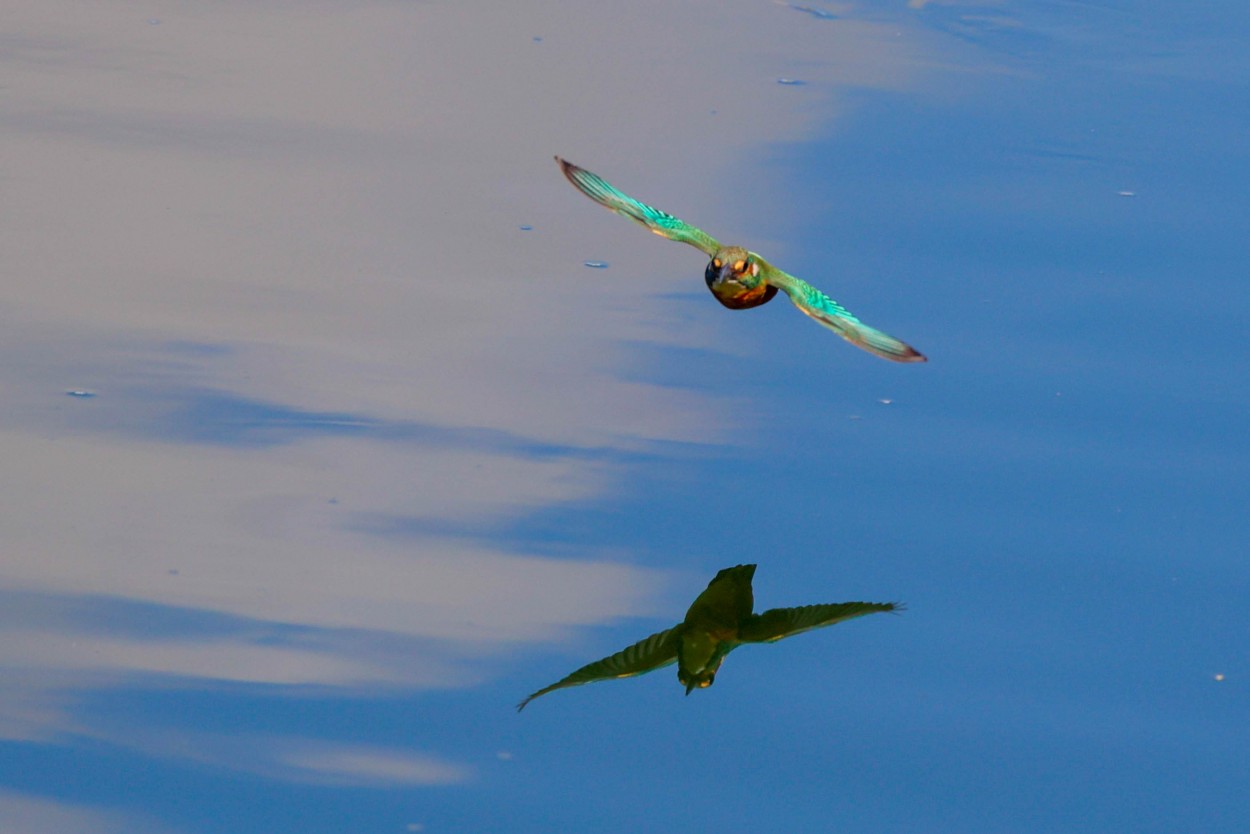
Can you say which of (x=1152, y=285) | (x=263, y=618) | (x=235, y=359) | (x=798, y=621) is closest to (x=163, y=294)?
(x=235, y=359)

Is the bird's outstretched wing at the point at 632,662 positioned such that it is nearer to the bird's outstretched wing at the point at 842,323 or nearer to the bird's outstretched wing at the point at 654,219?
the bird's outstretched wing at the point at 842,323

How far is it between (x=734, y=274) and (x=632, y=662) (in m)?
1.15

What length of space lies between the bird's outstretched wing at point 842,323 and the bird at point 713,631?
2.07 feet

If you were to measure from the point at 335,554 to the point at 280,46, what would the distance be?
11.4 ft

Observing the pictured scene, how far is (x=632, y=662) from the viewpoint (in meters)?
4.00

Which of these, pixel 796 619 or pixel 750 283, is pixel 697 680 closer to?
pixel 796 619

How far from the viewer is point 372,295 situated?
5.45 metres

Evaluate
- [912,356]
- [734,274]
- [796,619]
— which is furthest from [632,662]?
[734,274]

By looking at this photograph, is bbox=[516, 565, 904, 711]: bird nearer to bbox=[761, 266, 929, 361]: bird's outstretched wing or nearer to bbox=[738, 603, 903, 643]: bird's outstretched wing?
bbox=[738, 603, 903, 643]: bird's outstretched wing

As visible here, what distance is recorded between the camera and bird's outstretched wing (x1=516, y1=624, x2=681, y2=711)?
3.93 m

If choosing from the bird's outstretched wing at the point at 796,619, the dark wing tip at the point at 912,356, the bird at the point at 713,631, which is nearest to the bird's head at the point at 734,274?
the dark wing tip at the point at 912,356

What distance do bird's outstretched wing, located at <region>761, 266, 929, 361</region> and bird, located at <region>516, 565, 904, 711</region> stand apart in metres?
0.63

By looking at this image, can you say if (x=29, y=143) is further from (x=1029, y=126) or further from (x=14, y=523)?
(x=1029, y=126)

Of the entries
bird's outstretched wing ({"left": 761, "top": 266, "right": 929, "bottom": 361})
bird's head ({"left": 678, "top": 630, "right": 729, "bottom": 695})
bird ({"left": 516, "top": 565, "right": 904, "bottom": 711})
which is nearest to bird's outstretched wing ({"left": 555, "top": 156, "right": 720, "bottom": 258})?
bird's outstretched wing ({"left": 761, "top": 266, "right": 929, "bottom": 361})
